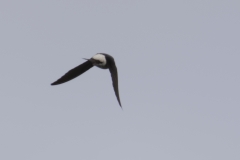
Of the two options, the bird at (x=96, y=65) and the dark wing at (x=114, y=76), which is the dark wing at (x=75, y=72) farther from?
the dark wing at (x=114, y=76)

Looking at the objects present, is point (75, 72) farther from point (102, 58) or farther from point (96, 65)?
point (102, 58)

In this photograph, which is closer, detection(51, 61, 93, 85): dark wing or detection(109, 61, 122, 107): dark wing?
detection(109, 61, 122, 107): dark wing

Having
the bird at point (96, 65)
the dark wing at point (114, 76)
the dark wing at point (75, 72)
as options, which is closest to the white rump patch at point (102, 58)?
the bird at point (96, 65)

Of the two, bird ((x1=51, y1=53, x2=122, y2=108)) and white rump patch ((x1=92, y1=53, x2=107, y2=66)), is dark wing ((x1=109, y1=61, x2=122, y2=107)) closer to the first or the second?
bird ((x1=51, y1=53, x2=122, y2=108))

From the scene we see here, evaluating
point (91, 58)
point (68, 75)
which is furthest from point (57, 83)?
point (91, 58)

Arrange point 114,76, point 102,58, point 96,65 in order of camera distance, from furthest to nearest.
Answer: point 96,65 < point 102,58 < point 114,76

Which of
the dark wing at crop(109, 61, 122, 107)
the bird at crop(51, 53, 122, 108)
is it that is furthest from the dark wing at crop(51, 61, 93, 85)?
the dark wing at crop(109, 61, 122, 107)

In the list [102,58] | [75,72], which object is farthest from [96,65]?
[75,72]

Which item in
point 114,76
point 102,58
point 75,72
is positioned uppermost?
point 102,58

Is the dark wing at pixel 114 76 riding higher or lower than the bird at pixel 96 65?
lower
